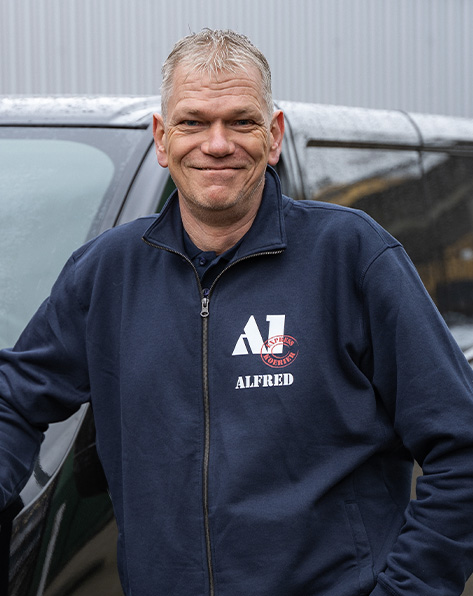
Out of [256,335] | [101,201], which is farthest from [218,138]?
[101,201]

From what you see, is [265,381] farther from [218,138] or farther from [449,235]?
[449,235]

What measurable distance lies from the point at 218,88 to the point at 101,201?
68 centimetres

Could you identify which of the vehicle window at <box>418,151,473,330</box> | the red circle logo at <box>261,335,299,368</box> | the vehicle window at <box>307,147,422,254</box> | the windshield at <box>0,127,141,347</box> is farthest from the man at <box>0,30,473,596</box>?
the vehicle window at <box>418,151,473,330</box>

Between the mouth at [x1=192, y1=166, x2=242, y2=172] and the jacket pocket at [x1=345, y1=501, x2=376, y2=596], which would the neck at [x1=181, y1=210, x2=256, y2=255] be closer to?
the mouth at [x1=192, y1=166, x2=242, y2=172]

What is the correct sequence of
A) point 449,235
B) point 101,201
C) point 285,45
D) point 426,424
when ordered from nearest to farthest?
point 426,424 < point 101,201 < point 449,235 < point 285,45

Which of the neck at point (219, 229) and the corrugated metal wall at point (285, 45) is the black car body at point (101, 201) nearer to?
the neck at point (219, 229)

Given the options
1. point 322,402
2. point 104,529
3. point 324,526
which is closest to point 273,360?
point 322,402

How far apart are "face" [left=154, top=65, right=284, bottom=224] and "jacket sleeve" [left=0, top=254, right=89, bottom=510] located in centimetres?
34

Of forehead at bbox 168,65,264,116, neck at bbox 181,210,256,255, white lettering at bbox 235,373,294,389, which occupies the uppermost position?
forehead at bbox 168,65,264,116

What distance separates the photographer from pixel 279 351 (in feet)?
5.05

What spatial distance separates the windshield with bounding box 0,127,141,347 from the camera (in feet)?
6.92

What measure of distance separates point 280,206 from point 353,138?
1.06 m

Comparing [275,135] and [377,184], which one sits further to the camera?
[377,184]

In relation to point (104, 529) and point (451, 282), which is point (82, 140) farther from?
point (451, 282)
